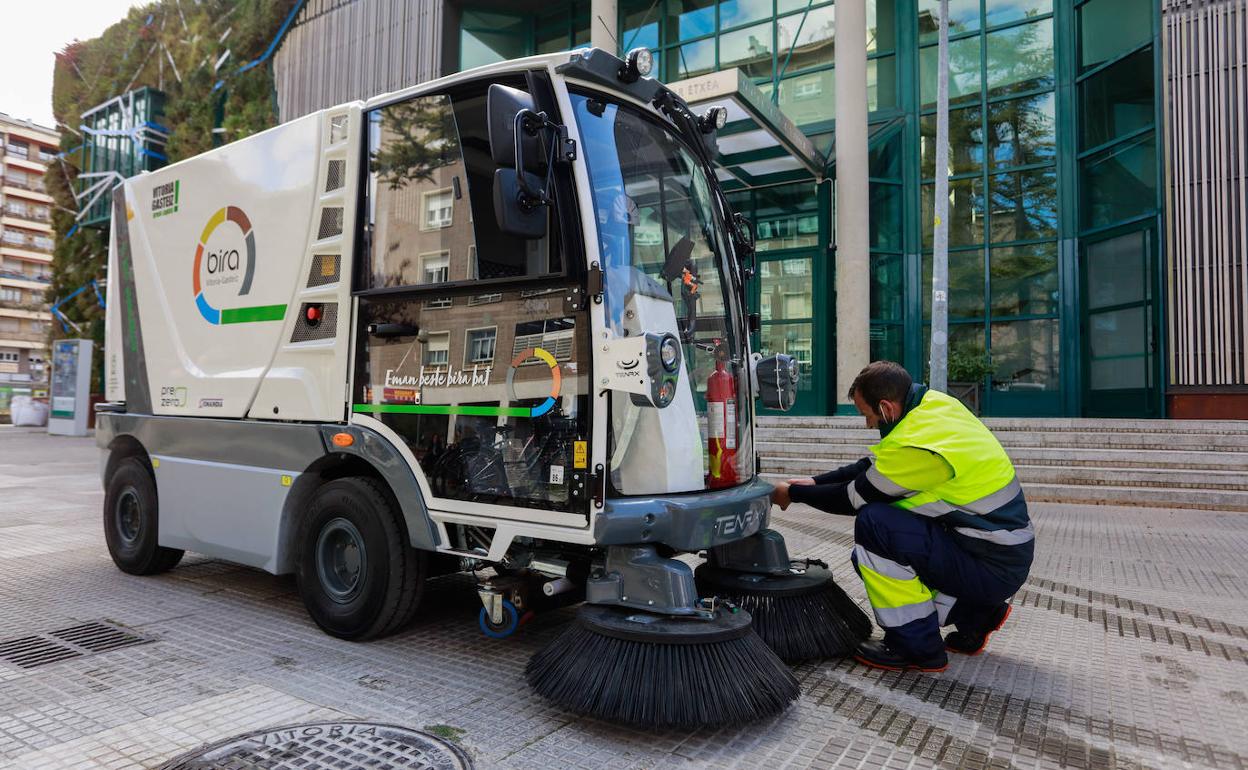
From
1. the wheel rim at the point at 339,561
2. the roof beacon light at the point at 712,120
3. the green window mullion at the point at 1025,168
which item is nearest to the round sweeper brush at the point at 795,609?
the wheel rim at the point at 339,561

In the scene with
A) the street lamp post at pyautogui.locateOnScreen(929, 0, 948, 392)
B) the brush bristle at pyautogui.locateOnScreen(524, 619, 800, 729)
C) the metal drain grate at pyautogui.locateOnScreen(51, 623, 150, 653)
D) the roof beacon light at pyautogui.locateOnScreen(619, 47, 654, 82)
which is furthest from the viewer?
the street lamp post at pyautogui.locateOnScreen(929, 0, 948, 392)

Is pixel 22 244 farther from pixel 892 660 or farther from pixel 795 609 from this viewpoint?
pixel 892 660

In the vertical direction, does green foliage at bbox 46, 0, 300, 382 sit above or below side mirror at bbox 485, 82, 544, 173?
above

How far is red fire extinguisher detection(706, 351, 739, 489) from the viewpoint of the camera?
11.3 feet

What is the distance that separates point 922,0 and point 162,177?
1540 cm

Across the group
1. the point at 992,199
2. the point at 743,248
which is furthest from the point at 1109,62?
the point at 743,248

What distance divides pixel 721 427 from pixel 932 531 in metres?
1.04

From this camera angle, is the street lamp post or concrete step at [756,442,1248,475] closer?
concrete step at [756,442,1248,475]

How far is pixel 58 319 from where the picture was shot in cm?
2633

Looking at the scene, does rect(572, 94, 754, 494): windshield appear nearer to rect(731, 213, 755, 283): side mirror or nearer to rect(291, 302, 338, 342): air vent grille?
rect(731, 213, 755, 283): side mirror

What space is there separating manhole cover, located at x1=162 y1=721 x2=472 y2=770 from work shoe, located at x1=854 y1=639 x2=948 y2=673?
1.90 m

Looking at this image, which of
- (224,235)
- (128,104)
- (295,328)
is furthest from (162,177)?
(128,104)

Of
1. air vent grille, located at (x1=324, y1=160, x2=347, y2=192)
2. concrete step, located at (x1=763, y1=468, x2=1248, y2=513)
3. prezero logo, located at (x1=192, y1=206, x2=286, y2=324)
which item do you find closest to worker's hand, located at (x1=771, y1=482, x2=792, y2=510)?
air vent grille, located at (x1=324, y1=160, x2=347, y2=192)

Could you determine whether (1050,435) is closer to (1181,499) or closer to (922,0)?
(1181,499)
